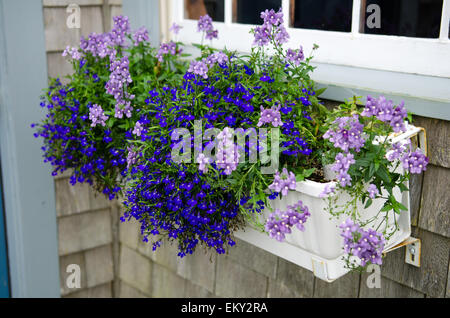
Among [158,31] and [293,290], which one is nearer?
[293,290]

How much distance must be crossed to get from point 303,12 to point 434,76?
52 cm

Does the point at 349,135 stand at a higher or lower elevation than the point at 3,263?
higher

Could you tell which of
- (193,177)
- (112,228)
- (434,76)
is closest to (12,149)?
(112,228)

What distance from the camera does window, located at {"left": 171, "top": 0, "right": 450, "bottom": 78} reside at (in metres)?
1.42

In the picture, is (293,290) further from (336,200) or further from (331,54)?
(331,54)

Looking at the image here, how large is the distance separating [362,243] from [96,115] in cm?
96

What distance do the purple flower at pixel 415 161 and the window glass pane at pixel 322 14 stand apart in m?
0.57

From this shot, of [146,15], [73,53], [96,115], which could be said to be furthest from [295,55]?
[146,15]

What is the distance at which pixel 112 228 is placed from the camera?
2600 millimetres

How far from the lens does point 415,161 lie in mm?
1186

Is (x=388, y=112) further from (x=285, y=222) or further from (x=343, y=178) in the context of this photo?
(x=285, y=222)
